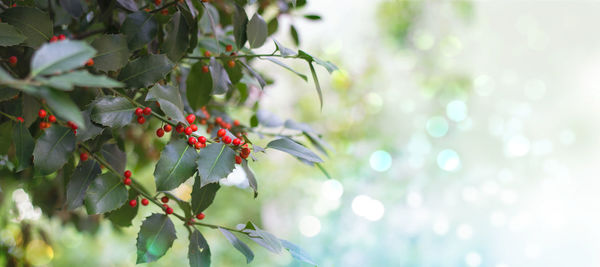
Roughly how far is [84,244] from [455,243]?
1.43 m

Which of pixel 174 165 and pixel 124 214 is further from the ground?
pixel 174 165

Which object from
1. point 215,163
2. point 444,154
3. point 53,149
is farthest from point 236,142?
point 444,154

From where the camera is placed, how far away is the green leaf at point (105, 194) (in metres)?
0.38

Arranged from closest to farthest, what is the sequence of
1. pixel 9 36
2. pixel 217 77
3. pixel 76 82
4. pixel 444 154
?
pixel 76 82, pixel 9 36, pixel 217 77, pixel 444 154

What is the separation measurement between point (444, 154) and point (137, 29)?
1843 mm

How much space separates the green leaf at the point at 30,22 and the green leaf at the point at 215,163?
0.51ft

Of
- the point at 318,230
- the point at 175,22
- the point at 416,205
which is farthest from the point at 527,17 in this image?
the point at 175,22

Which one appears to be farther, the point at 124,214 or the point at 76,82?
the point at 124,214

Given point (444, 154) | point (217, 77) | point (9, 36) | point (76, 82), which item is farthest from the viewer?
point (444, 154)

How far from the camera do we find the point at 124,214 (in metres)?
0.45

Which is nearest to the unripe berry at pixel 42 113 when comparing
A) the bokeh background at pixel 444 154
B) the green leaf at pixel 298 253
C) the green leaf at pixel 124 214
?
the green leaf at pixel 124 214

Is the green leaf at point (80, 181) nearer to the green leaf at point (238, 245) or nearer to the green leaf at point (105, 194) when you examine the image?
the green leaf at point (105, 194)

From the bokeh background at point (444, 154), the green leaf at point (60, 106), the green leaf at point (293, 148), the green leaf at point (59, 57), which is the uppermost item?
the green leaf at point (59, 57)

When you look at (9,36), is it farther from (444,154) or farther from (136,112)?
(444,154)
